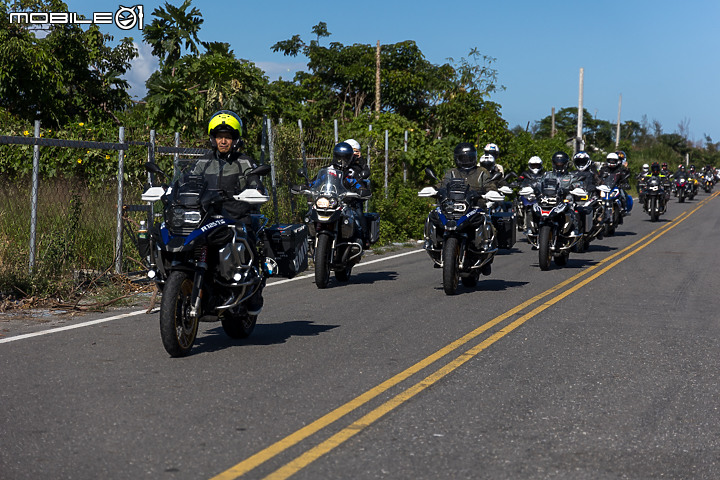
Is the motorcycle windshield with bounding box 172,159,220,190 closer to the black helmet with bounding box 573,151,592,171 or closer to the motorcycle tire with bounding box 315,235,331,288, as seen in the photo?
the motorcycle tire with bounding box 315,235,331,288

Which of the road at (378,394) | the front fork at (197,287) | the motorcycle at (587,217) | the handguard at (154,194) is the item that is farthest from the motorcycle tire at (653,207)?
the front fork at (197,287)

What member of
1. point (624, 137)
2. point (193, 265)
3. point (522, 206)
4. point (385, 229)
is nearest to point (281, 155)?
point (385, 229)

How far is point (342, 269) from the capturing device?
13.8 metres

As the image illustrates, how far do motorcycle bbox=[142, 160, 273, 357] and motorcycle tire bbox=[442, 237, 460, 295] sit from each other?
4398mm

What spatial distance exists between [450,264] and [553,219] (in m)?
4.44

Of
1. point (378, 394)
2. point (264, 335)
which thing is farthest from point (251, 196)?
point (378, 394)

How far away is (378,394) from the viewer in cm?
682

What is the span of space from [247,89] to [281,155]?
1499 millimetres

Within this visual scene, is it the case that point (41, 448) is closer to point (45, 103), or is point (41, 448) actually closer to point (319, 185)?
point (319, 185)

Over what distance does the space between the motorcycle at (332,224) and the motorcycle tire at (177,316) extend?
5.30 meters

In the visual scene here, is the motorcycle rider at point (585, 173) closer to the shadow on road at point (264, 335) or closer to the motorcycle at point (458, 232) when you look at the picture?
the motorcycle at point (458, 232)

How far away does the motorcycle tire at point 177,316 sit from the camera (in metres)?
7.46

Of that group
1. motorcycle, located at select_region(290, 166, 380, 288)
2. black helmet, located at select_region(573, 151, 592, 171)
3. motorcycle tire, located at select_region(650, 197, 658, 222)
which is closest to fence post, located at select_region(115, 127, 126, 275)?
motorcycle, located at select_region(290, 166, 380, 288)

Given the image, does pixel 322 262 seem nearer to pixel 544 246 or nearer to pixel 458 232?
pixel 458 232
